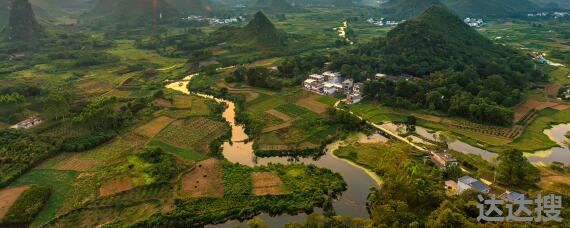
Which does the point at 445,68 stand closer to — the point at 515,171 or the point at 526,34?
the point at 515,171

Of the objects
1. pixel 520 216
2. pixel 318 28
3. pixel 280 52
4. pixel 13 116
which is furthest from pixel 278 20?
pixel 520 216

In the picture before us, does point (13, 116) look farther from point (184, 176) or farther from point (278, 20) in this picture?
point (278, 20)

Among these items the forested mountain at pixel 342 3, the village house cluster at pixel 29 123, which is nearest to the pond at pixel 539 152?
the village house cluster at pixel 29 123

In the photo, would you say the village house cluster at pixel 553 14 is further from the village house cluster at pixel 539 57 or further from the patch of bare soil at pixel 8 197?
the patch of bare soil at pixel 8 197

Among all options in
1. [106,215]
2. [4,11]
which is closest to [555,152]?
[106,215]

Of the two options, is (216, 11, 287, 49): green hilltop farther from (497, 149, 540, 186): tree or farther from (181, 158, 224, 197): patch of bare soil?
(497, 149, 540, 186): tree

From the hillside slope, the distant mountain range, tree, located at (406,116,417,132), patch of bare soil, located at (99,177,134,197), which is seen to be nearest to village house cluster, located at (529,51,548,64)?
the hillside slope
